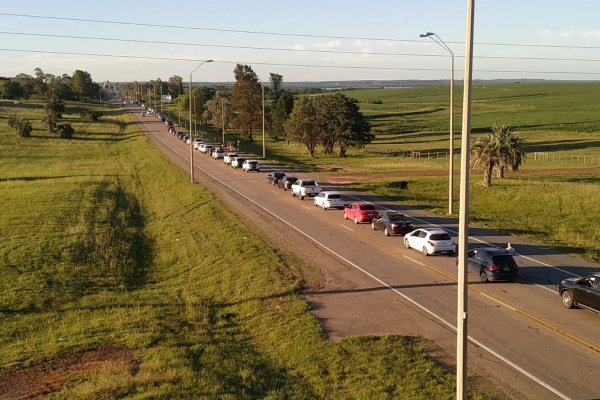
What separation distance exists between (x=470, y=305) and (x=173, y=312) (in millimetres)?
10428

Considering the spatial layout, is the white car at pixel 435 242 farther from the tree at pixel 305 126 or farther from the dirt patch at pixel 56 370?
the tree at pixel 305 126

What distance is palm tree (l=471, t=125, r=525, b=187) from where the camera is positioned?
46844mm

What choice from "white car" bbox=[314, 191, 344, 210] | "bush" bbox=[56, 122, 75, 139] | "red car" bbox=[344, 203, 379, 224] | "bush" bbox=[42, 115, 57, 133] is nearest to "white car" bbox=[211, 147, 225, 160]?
"white car" bbox=[314, 191, 344, 210]

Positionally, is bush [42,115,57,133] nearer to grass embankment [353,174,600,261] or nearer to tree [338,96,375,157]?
tree [338,96,375,157]

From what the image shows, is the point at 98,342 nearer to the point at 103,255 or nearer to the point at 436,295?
the point at 436,295

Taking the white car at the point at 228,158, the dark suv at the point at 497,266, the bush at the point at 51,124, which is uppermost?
the bush at the point at 51,124

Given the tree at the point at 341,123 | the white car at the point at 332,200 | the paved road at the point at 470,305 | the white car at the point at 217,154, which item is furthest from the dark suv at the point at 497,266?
the tree at the point at 341,123

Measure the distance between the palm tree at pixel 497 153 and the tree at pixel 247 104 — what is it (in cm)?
7011

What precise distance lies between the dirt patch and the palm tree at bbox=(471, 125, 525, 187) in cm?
3541

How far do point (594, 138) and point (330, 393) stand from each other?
345 ft

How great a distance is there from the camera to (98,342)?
19062 millimetres

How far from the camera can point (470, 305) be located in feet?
66.2

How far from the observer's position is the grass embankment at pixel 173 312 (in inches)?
581

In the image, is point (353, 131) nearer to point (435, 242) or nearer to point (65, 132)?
point (65, 132)
